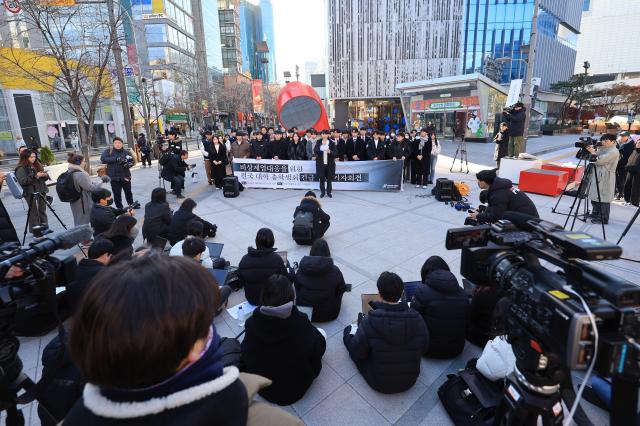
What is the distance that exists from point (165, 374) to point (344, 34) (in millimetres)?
43499

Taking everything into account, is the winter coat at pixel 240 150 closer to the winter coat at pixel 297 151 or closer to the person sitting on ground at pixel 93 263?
the winter coat at pixel 297 151

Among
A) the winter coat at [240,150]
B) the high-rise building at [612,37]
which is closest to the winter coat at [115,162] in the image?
the winter coat at [240,150]

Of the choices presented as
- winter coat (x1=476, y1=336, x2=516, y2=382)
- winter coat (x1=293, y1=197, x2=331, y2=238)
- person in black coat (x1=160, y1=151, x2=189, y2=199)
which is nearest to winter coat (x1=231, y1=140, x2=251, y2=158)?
person in black coat (x1=160, y1=151, x2=189, y2=199)

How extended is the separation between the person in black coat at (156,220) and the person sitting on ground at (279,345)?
416 centimetres

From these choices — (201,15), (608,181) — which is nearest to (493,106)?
(608,181)

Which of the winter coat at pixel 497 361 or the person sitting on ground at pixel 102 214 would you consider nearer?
the winter coat at pixel 497 361

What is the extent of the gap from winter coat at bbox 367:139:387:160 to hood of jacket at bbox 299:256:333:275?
331 inches

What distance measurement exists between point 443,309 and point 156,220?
17.3ft

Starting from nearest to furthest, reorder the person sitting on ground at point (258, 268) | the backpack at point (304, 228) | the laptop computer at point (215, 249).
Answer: the person sitting on ground at point (258, 268) → the laptop computer at point (215, 249) → the backpack at point (304, 228)

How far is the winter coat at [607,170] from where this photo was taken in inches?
277

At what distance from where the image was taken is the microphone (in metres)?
1.85

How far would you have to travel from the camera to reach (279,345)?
283 centimetres

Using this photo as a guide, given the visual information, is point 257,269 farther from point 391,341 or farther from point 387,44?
point 387,44

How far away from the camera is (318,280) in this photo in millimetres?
3975
